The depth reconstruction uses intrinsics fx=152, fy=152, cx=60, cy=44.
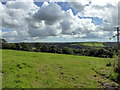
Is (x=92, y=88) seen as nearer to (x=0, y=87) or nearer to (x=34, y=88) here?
(x=34, y=88)

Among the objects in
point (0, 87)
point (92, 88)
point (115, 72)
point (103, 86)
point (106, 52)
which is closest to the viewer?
point (0, 87)

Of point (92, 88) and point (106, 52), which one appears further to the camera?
point (106, 52)

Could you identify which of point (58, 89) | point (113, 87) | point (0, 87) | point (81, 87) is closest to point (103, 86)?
point (113, 87)

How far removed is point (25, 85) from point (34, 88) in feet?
3.10

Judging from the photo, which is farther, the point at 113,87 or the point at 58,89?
the point at 113,87

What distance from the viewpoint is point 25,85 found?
45.0 ft

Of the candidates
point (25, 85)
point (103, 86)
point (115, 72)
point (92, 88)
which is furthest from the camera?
point (115, 72)

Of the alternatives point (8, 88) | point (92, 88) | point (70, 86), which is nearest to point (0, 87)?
point (8, 88)

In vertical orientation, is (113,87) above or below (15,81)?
below

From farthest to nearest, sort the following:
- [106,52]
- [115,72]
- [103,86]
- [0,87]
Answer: [106,52] < [115,72] < [103,86] < [0,87]

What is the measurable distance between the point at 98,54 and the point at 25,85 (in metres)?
90.3

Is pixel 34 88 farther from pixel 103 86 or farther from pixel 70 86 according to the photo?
pixel 103 86

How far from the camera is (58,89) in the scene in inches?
544

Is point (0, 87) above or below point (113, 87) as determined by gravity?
above
